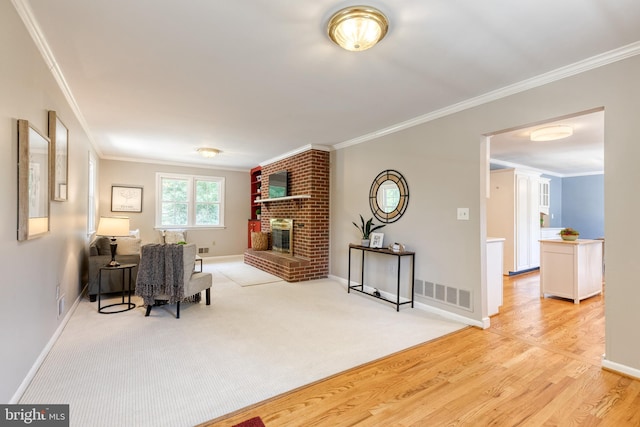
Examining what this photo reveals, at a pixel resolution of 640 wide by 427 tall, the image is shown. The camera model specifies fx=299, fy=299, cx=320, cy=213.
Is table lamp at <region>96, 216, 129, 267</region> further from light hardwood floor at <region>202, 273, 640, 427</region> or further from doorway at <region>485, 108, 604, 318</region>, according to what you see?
doorway at <region>485, 108, 604, 318</region>

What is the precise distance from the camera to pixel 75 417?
5.42 feet

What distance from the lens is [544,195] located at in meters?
7.16

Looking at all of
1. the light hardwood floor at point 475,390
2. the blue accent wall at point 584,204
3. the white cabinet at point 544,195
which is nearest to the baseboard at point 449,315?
the light hardwood floor at point 475,390

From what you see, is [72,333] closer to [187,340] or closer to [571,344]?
[187,340]

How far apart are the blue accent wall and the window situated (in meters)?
8.65

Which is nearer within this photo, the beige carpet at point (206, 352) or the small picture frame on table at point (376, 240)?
the beige carpet at point (206, 352)

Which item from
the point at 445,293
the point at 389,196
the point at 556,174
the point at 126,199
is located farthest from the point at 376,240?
the point at 556,174

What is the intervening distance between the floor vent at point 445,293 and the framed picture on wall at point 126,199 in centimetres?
621

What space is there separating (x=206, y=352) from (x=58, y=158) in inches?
85.7

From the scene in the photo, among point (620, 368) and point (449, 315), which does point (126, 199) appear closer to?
point (449, 315)

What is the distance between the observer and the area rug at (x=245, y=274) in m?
5.08

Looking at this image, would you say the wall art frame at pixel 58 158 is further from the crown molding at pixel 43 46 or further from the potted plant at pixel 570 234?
the potted plant at pixel 570 234

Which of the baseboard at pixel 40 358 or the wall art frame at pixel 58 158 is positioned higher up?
the wall art frame at pixel 58 158

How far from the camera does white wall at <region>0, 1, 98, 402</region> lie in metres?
1.61
